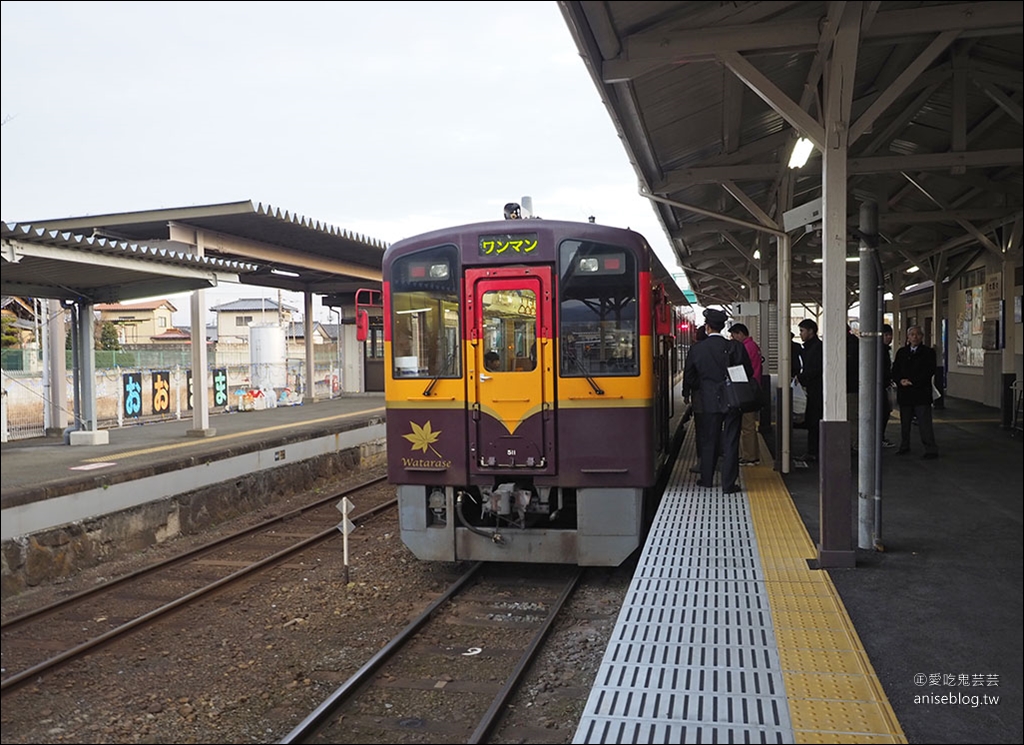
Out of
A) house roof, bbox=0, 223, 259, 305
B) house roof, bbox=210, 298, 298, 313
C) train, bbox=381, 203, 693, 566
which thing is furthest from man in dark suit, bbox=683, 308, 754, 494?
house roof, bbox=210, 298, 298, 313

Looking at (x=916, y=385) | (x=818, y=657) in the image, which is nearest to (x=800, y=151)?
(x=916, y=385)

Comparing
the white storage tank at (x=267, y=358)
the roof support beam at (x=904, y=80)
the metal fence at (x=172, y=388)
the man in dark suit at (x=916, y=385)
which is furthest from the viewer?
the white storage tank at (x=267, y=358)

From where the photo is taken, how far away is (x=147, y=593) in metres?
6.81

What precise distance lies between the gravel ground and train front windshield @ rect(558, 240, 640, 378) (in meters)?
1.86

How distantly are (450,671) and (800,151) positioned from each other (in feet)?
16.5

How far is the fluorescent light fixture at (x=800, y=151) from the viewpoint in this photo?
674cm

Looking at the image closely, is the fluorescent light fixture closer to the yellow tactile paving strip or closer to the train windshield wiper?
the train windshield wiper

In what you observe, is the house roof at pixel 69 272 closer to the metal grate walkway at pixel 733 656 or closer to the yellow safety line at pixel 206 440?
the metal grate walkway at pixel 733 656

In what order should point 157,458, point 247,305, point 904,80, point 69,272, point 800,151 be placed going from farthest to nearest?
point 247,305, point 157,458, point 800,151, point 904,80, point 69,272

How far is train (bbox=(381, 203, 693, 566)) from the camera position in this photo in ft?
20.3

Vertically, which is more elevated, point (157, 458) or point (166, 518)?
point (157, 458)

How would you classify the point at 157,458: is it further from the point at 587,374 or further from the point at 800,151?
the point at 800,151

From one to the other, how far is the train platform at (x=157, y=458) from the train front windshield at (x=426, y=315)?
2470 mm

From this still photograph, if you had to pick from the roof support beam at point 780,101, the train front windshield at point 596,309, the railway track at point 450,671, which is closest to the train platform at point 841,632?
the railway track at point 450,671
